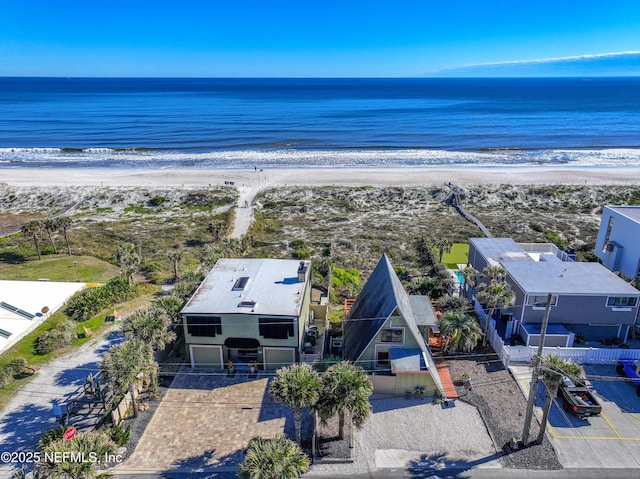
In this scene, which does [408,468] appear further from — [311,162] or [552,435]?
[311,162]

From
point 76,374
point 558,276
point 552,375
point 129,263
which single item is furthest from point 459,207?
point 76,374

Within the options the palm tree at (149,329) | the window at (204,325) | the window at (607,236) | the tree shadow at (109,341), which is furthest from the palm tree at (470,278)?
the tree shadow at (109,341)

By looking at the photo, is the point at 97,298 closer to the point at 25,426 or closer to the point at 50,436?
the point at 25,426

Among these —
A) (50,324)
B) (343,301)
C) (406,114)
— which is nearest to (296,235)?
(343,301)

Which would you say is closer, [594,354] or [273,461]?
[273,461]

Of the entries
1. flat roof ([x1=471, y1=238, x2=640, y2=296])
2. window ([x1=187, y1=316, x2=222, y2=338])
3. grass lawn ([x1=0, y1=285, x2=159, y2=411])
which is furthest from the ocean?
window ([x1=187, y1=316, x2=222, y2=338])
